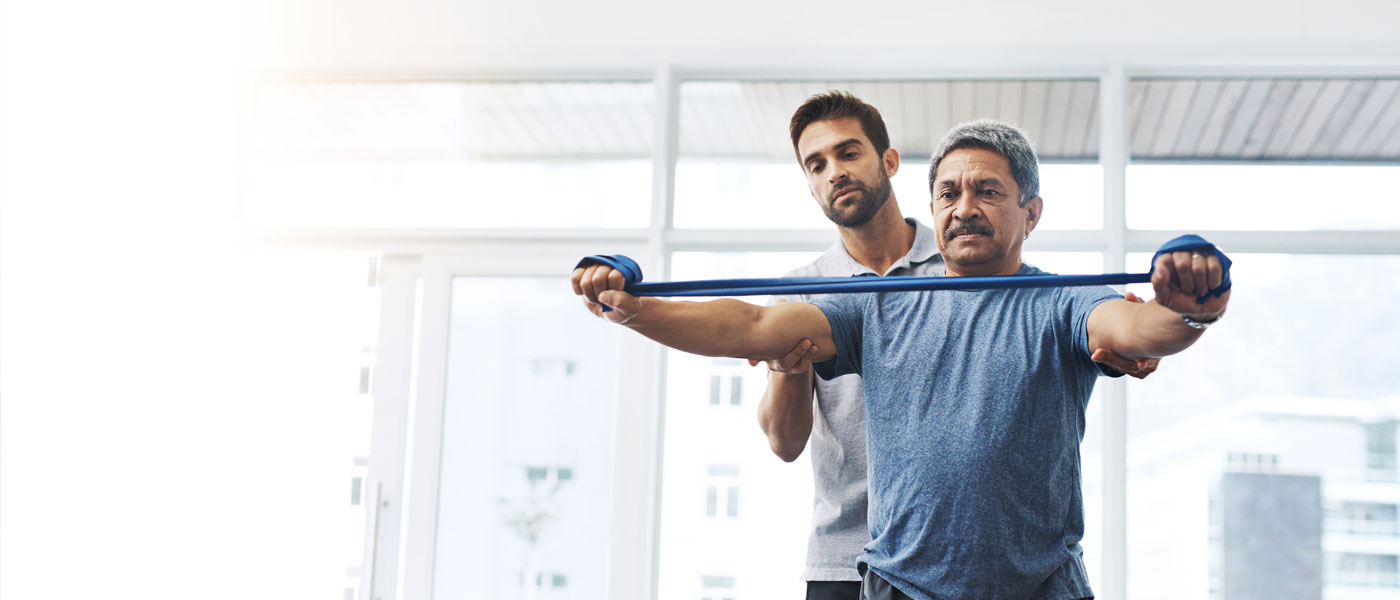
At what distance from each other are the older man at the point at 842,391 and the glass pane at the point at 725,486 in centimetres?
123

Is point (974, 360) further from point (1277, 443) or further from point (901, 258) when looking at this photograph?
point (1277, 443)

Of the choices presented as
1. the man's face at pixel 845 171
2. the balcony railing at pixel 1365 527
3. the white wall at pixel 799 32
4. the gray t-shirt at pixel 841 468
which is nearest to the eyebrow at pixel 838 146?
the man's face at pixel 845 171

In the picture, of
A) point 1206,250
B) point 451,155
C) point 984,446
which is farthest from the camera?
point 451,155

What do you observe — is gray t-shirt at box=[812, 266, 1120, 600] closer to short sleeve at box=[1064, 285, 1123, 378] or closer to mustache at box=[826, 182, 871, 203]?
short sleeve at box=[1064, 285, 1123, 378]

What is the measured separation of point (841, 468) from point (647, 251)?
1.75 meters

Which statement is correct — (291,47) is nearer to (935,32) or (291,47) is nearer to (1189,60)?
(935,32)

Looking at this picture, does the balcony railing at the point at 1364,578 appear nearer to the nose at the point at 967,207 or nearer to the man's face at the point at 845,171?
the man's face at the point at 845,171

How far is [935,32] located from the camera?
12.0 feet

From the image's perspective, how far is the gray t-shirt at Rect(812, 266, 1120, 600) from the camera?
1535mm

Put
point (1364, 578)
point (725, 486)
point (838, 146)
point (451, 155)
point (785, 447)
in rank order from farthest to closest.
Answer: point (451, 155) < point (725, 486) < point (1364, 578) < point (838, 146) < point (785, 447)

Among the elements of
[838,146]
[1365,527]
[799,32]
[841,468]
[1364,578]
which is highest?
[799,32]

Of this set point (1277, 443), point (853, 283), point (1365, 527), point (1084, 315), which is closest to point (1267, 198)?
point (1277, 443)

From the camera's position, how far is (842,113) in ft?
7.60

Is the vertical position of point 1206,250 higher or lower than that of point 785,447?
higher
